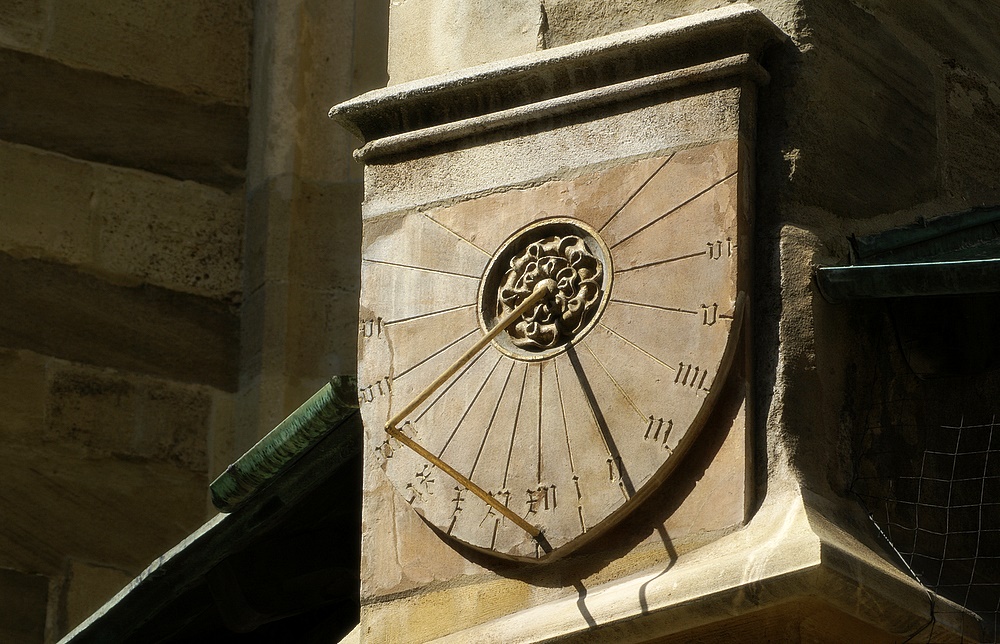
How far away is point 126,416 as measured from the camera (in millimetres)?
5762

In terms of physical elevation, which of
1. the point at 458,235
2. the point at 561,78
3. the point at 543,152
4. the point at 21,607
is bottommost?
the point at 21,607

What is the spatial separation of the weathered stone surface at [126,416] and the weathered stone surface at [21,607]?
34cm

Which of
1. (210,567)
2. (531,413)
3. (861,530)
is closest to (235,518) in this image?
(210,567)

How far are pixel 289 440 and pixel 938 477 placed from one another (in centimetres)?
114

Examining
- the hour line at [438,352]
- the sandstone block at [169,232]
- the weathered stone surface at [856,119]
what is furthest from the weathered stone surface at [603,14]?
the sandstone block at [169,232]

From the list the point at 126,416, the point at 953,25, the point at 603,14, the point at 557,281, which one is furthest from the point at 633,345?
the point at 126,416

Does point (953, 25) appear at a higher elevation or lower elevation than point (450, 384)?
higher

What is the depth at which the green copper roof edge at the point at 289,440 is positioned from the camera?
4.19 m

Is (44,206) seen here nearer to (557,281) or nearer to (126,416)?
(126,416)

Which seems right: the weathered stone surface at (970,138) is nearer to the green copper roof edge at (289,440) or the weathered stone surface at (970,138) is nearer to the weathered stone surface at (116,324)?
the green copper roof edge at (289,440)

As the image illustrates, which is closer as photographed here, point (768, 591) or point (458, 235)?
point (768, 591)

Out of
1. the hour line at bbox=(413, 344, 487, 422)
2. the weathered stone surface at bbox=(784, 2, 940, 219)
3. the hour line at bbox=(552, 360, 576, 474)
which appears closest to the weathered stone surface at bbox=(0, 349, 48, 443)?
the hour line at bbox=(413, 344, 487, 422)

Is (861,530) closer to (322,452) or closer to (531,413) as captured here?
(531,413)

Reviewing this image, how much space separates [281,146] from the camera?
19.8 feet
